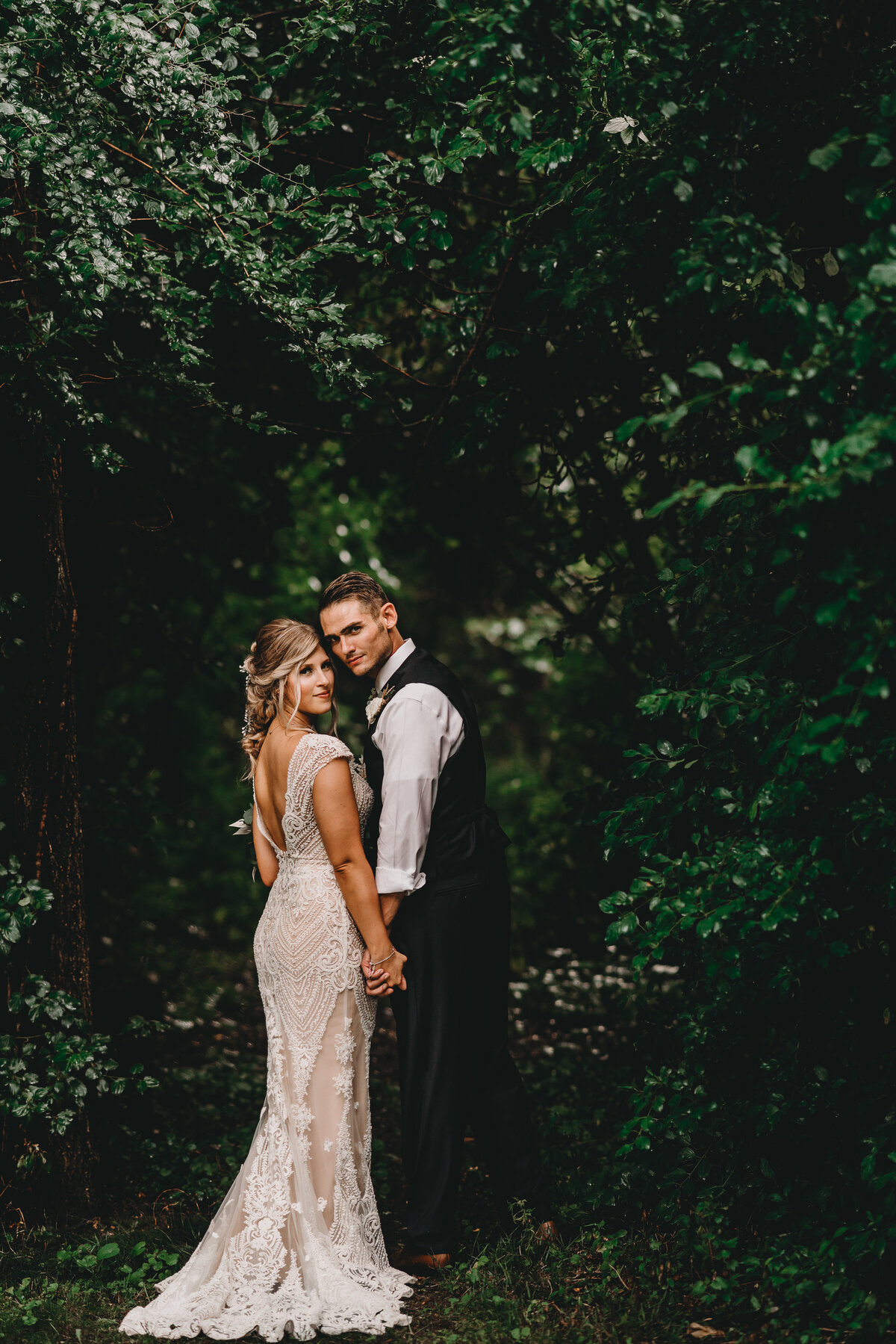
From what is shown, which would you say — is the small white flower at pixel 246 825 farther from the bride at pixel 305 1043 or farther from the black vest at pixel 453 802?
the black vest at pixel 453 802

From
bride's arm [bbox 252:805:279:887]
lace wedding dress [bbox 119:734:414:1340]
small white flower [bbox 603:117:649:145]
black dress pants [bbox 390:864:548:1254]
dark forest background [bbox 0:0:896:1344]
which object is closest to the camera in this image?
dark forest background [bbox 0:0:896:1344]

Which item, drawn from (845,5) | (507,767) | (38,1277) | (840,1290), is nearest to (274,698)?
(38,1277)

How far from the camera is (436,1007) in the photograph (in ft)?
12.3

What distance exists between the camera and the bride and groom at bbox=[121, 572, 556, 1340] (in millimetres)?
3615

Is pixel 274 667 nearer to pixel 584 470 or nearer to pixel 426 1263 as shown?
pixel 426 1263

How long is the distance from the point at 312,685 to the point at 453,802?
655 millimetres

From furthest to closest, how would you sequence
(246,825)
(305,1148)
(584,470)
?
(584,470) → (246,825) → (305,1148)

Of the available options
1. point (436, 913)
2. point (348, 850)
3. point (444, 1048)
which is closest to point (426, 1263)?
point (444, 1048)

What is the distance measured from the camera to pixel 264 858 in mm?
4027

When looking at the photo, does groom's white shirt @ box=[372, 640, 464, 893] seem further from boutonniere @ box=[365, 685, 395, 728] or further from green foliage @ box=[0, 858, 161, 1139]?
green foliage @ box=[0, 858, 161, 1139]

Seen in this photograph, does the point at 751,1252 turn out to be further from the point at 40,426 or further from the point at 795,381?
the point at 40,426

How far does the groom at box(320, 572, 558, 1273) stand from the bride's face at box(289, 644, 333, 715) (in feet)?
0.39

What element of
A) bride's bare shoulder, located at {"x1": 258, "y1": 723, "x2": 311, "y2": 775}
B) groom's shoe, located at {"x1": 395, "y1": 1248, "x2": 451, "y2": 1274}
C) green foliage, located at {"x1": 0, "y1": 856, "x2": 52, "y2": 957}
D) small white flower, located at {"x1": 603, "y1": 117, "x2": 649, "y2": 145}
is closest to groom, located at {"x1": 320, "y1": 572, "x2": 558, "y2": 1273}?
groom's shoe, located at {"x1": 395, "y1": 1248, "x2": 451, "y2": 1274}

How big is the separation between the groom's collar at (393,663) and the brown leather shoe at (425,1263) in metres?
1.99
